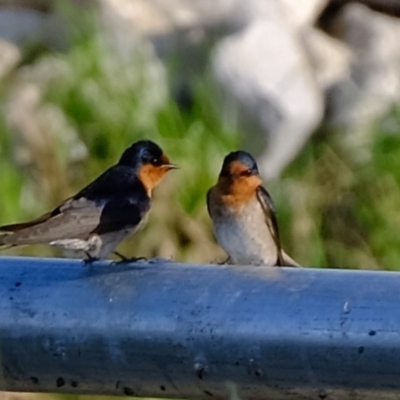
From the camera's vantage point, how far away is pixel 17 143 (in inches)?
222

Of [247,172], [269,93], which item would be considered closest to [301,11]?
[269,93]

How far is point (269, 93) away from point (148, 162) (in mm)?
2493

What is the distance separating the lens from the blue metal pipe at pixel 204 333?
4.22 feet

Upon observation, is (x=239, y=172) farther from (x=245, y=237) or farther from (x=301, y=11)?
(x=301, y=11)

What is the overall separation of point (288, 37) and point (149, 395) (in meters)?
5.30

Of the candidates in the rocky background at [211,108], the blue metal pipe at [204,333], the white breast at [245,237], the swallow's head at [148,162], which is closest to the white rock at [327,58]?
the rocky background at [211,108]

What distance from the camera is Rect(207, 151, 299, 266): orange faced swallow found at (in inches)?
142

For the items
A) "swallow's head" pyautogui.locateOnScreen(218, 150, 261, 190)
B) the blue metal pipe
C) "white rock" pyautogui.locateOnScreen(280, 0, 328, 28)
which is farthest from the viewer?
"white rock" pyautogui.locateOnScreen(280, 0, 328, 28)

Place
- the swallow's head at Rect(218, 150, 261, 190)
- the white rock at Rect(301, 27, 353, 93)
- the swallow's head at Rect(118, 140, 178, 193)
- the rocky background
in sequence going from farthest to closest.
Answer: the white rock at Rect(301, 27, 353, 93) → the rocky background → the swallow's head at Rect(118, 140, 178, 193) → the swallow's head at Rect(218, 150, 261, 190)

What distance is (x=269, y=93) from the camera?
20.6 ft

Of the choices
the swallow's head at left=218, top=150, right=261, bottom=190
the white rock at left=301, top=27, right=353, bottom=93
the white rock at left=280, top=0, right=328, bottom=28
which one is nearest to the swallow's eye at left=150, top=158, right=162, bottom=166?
the swallow's head at left=218, top=150, right=261, bottom=190

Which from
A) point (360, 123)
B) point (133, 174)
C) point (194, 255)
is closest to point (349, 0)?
point (360, 123)

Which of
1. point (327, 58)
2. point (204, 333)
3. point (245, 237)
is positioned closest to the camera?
point (204, 333)

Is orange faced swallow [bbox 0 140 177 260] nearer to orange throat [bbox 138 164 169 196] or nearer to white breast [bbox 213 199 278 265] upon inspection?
orange throat [bbox 138 164 169 196]
